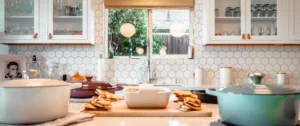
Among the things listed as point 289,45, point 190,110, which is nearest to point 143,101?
point 190,110

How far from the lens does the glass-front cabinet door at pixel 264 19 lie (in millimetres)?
3244

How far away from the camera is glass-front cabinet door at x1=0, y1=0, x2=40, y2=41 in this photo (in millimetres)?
3229

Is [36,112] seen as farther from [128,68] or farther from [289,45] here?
[289,45]

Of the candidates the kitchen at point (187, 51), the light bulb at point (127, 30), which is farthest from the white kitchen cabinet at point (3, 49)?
the light bulb at point (127, 30)

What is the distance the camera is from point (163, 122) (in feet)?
3.18

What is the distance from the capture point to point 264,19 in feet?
11.0

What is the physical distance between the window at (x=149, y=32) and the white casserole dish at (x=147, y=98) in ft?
8.24

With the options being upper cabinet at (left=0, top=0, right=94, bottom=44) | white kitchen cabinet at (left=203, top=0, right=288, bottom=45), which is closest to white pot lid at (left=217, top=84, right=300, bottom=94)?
white kitchen cabinet at (left=203, top=0, right=288, bottom=45)

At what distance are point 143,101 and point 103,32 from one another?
8.29 ft

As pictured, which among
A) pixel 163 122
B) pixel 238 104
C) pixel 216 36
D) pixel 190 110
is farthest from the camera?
pixel 216 36

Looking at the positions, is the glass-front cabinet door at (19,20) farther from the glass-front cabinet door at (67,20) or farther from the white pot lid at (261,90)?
the white pot lid at (261,90)

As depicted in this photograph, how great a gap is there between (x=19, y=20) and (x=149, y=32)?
155 cm

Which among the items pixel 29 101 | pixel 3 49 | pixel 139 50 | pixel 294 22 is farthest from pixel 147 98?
pixel 3 49

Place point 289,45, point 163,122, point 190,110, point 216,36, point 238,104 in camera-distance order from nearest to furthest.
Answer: point 238,104
point 163,122
point 190,110
point 216,36
point 289,45
